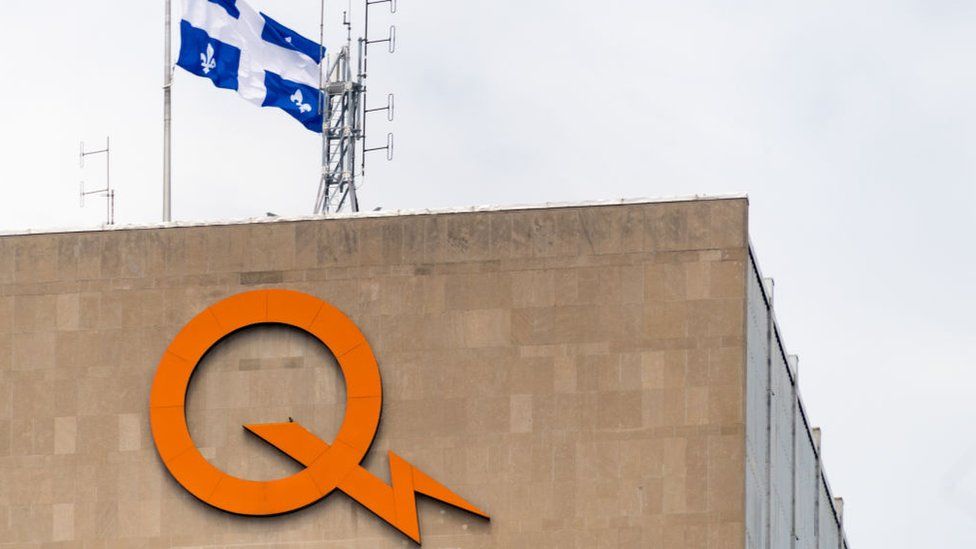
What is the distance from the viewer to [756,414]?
91.8 meters

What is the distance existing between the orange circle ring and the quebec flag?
8.90m

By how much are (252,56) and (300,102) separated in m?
1.98

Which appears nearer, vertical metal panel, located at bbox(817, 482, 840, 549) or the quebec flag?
the quebec flag

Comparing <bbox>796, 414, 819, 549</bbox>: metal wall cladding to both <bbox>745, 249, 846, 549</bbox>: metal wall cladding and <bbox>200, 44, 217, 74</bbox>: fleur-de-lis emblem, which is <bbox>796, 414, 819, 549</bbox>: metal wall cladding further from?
<bbox>200, 44, 217, 74</bbox>: fleur-de-lis emblem

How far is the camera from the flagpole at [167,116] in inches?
3760

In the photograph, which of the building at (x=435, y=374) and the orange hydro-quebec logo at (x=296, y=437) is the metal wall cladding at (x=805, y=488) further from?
the orange hydro-quebec logo at (x=296, y=437)

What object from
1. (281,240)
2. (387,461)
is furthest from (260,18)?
(387,461)

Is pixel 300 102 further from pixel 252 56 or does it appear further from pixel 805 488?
pixel 805 488

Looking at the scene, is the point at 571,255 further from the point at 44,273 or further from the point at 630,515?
the point at 44,273

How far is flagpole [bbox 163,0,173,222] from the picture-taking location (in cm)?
9550

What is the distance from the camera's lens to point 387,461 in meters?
89.6

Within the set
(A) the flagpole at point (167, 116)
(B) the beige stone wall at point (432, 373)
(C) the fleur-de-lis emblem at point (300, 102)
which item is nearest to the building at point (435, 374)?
(B) the beige stone wall at point (432, 373)

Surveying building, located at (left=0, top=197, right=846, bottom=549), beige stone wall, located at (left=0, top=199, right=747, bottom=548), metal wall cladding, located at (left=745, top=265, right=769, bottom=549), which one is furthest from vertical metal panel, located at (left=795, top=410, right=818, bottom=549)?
beige stone wall, located at (left=0, top=199, right=747, bottom=548)

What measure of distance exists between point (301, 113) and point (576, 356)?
13819 millimetres
